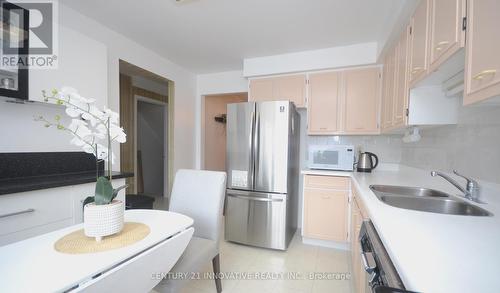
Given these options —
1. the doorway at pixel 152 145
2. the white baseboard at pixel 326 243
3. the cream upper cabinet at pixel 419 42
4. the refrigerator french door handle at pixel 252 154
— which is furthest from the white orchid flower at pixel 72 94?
the doorway at pixel 152 145

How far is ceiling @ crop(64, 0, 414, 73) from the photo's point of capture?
1.88 meters

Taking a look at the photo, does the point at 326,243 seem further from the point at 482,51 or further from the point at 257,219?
the point at 482,51

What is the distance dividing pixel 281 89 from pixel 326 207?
5.60 ft

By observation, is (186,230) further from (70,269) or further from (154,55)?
(154,55)

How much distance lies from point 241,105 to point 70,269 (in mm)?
2095

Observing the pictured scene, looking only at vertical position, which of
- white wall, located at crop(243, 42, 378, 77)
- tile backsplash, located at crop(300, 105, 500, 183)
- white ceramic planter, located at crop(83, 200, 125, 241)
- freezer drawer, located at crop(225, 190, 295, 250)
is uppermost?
white wall, located at crop(243, 42, 378, 77)

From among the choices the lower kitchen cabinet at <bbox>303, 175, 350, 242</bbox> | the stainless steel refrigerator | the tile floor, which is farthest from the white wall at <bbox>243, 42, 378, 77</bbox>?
the tile floor

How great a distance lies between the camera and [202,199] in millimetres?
1582

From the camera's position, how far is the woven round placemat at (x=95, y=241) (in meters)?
0.82

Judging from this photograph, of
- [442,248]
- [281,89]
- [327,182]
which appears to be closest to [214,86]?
[281,89]

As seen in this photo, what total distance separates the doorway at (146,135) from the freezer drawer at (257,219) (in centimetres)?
138

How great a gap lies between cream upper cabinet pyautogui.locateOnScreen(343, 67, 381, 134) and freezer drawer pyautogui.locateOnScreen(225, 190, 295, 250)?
4.47ft

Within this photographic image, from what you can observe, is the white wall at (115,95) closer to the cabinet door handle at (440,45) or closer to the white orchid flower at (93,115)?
the white orchid flower at (93,115)

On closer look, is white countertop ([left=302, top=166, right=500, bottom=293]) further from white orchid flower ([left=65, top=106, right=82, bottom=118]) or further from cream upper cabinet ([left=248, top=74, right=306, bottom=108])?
cream upper cabinet ([left=248, top=74, right=306, bottom=108])
